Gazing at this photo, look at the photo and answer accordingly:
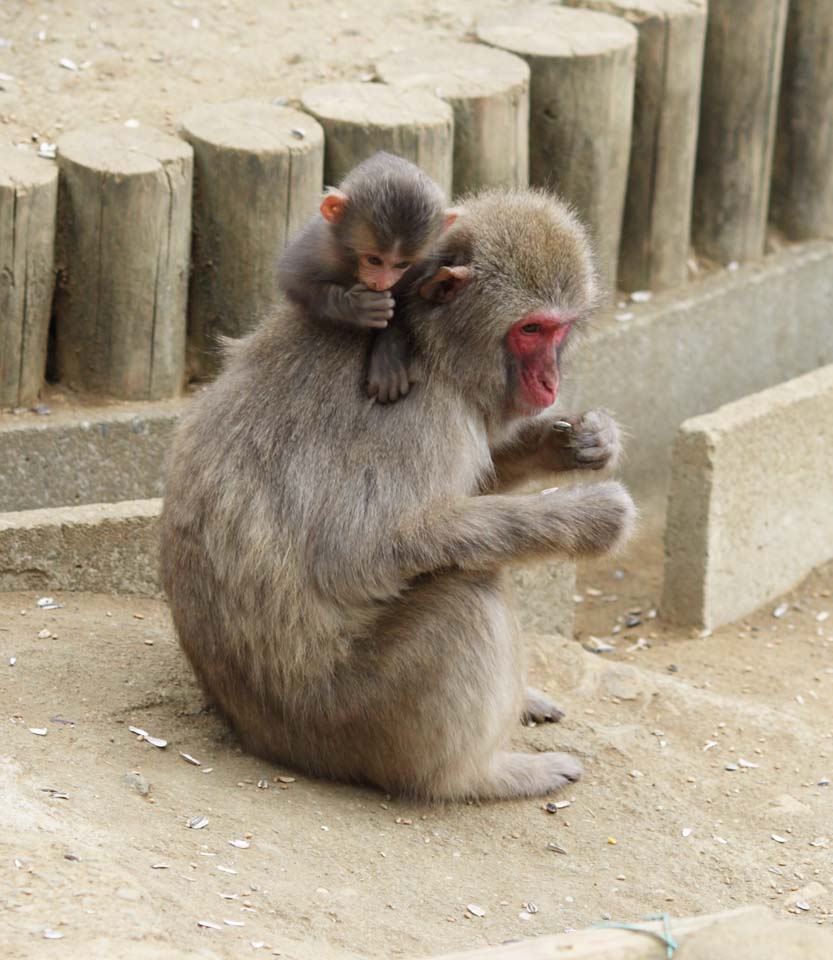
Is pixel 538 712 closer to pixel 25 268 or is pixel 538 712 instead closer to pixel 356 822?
pixel 356 822

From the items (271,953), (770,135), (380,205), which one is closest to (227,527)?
(380,205)

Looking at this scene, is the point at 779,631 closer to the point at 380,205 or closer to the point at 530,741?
the point at 530,741

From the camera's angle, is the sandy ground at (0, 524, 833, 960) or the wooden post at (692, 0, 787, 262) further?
the wooden post at (692, 0, 787, 262)

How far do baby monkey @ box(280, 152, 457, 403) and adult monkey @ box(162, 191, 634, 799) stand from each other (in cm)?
7

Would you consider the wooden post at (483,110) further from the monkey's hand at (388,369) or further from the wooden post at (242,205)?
the monkey's hand at (388,369)

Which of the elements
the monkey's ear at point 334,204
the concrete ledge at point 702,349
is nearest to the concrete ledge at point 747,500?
the concrete ledge at point 702,349

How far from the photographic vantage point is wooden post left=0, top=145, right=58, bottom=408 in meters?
5.98

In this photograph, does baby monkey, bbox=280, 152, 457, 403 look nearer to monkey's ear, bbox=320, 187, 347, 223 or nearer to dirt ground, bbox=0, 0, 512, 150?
monkey's ear, bbox=320, 187, 347, 223

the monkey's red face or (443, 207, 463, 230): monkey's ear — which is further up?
(443, 207, 463, 230): monkey's ear

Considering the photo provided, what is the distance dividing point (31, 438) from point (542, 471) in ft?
6.70

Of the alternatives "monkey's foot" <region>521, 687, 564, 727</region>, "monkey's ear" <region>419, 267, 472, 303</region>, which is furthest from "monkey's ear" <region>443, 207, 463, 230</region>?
"monkey's foot" <region>521, 687, 564, 727</region>

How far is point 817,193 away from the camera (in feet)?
29.3

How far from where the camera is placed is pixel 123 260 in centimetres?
622

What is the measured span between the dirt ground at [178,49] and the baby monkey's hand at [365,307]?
2.63 meters
